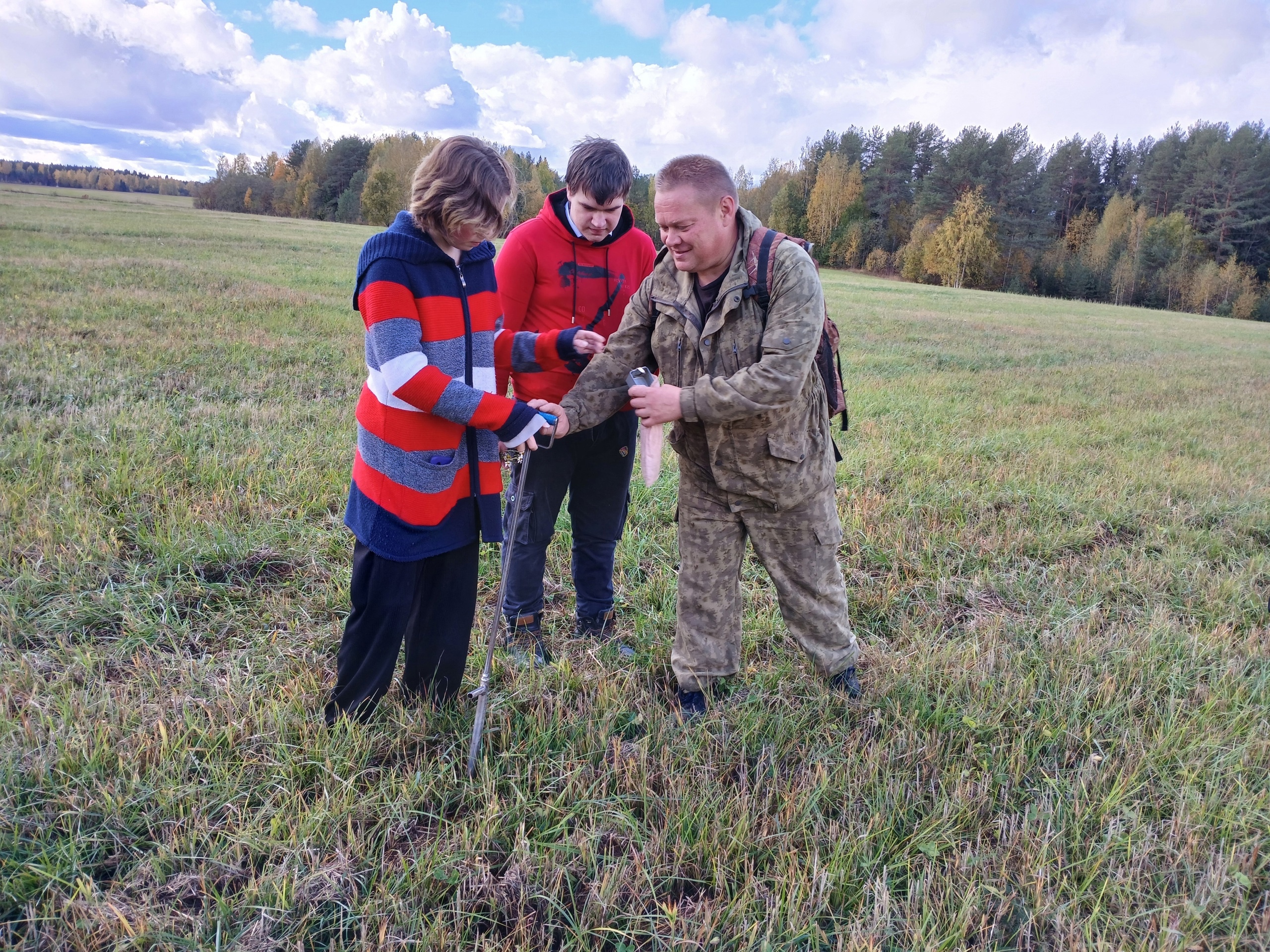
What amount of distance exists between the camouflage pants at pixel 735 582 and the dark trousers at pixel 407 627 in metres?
1.00

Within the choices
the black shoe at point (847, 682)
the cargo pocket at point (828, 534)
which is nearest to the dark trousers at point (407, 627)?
the cargo pocket at point (828, 534)

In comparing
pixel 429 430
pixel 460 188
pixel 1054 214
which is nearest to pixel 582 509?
pixel 429 430

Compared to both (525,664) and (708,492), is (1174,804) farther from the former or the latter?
(525,664)

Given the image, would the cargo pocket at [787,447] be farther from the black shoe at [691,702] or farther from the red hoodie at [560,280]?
the black shoe at [691,702]

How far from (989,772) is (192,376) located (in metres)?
8.40

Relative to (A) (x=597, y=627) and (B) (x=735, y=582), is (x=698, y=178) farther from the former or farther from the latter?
(A) (x=597, y=627)

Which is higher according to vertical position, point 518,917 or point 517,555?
point 517,555

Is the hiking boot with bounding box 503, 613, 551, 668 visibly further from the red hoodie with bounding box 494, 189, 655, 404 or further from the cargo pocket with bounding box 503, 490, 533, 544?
the red hoodie with bounding box 494, 189, 655, 404

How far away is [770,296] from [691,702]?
5.92ft

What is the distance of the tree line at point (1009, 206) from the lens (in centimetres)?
5325

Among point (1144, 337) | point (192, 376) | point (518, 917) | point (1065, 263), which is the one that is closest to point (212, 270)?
point (192, 376)

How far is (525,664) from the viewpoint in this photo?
3.40 meters

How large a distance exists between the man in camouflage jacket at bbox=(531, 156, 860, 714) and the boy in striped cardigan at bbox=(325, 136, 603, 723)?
57 cm

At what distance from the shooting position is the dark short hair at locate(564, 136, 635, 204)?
3.18m
